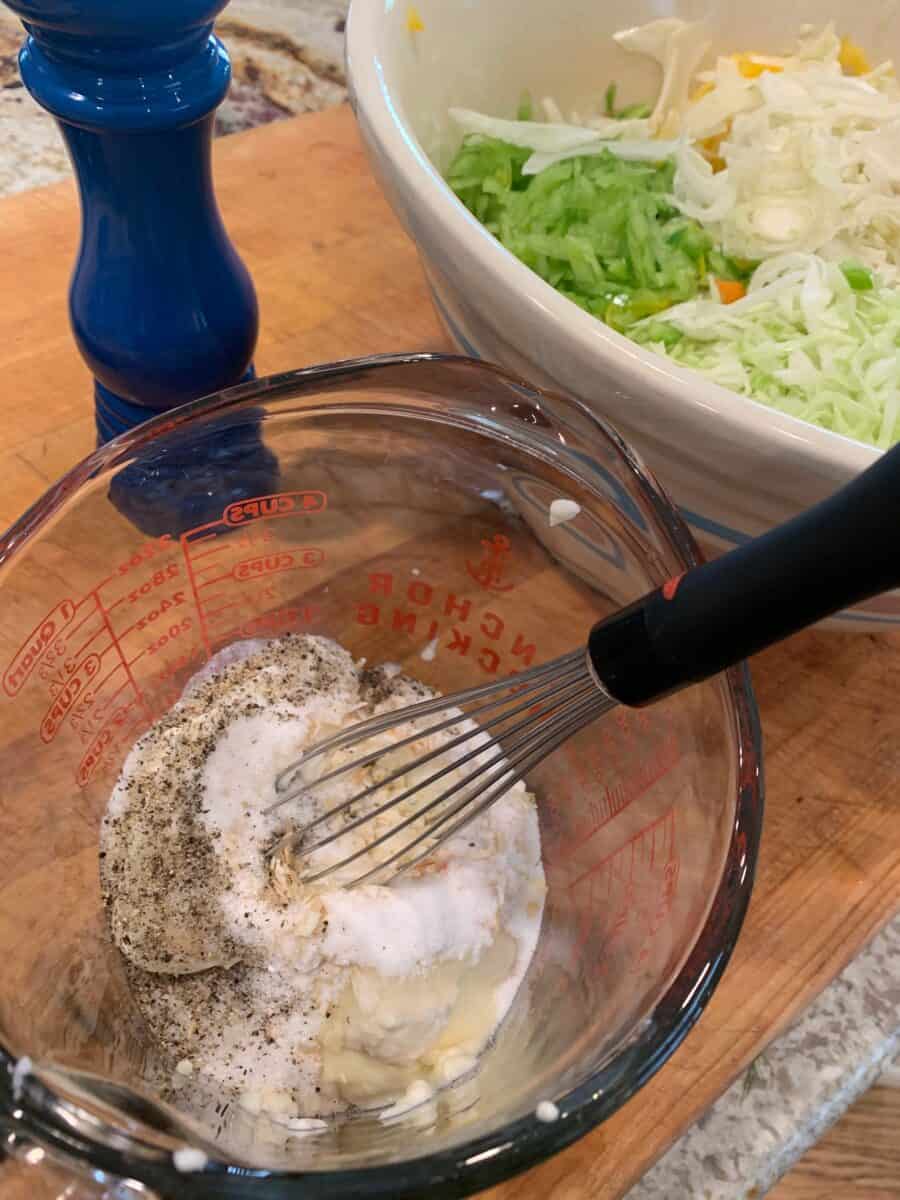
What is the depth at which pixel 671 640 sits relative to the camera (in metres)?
0.37

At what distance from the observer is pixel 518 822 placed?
581mm

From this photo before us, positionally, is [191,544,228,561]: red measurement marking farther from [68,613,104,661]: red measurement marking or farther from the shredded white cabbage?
the shredded white cabbage

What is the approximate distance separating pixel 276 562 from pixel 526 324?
0.68 ft

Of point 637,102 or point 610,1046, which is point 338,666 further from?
point 637,102

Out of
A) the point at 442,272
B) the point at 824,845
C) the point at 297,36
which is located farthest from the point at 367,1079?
the point at 297,36

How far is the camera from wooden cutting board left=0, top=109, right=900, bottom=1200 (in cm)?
54

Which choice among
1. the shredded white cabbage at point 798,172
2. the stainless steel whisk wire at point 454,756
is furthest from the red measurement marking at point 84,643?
the shredded white cabbage at point 798,172

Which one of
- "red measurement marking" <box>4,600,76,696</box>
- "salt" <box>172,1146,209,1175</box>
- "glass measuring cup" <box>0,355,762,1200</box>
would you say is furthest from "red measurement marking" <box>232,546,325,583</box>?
"salt" <box>172,1146,209,1175</box>

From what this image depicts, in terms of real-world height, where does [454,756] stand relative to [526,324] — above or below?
below

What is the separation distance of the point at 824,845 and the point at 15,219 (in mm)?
786

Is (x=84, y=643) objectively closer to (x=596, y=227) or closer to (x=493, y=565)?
(x=493, y=565)

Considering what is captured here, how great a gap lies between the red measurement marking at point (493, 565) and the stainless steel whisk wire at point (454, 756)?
9 centimetres

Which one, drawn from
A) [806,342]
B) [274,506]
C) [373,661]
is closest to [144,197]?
[274,506]

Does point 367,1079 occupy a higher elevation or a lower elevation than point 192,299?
lower
